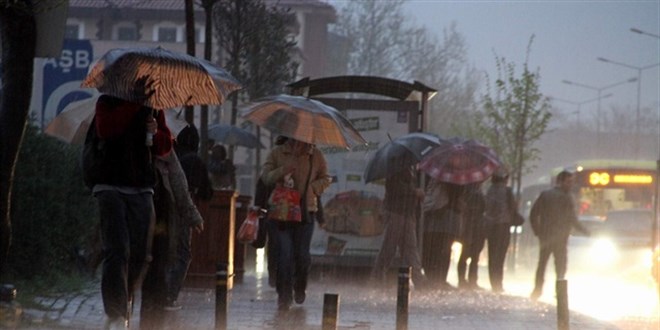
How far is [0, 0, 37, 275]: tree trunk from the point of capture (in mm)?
12477

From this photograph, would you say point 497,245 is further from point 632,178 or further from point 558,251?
point 632,178

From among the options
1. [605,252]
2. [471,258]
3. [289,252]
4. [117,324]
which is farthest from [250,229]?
[605,252]

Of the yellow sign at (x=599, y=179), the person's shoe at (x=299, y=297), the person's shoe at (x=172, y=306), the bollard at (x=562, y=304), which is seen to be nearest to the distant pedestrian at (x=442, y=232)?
the person's shoe at (x=299, y=297)

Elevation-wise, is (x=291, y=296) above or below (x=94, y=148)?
below

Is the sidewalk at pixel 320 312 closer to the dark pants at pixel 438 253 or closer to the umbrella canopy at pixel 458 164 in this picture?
the dark pants at pixel 438 253

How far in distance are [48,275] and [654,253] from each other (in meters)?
12.9

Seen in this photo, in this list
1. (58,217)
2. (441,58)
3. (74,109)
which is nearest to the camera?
(74,109)

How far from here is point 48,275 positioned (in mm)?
16062

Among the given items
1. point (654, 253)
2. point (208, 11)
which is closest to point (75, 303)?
point (208, 11)

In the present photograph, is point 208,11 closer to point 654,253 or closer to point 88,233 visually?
point 88,233

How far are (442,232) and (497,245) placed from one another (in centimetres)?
191

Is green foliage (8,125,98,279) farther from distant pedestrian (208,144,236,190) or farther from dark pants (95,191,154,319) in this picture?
distant pedestrian (208,144,236,190)

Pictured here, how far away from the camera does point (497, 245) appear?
75.7ft

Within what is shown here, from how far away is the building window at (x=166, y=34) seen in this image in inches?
3111
